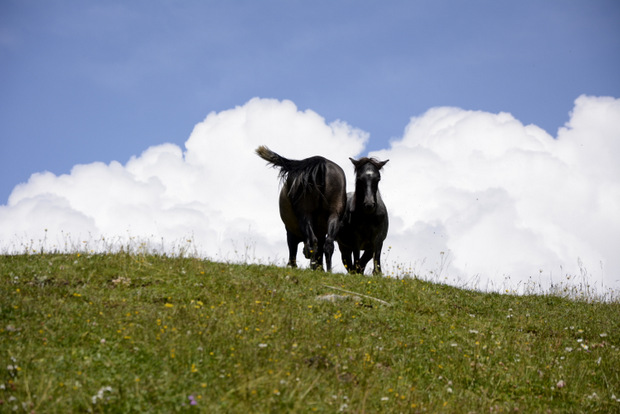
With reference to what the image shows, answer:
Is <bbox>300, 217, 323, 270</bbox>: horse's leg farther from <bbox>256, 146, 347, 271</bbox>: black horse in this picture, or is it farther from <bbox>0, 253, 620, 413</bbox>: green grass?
<bbox>0, 253, 620, 413</bbox>: green grass

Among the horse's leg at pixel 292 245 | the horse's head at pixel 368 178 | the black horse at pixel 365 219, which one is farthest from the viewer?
the horse's leg at pixel 292 245

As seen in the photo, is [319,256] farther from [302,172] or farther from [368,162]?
[368,162]

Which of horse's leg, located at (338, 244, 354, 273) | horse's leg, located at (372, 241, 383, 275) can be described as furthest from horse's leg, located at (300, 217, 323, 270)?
horse's leg, located at (338, 244, 354, 273)

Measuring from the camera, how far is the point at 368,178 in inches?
596

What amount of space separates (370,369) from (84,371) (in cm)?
370

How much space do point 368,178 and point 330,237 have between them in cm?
198

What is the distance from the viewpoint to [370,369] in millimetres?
7797

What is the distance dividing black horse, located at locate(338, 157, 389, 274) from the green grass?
3.22 meters

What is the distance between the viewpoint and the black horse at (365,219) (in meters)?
15.2

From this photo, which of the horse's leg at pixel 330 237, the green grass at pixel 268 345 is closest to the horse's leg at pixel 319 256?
the horse's leg at pixel 330 237

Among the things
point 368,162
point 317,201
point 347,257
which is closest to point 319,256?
point 317,201

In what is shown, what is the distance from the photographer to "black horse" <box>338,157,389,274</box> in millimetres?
15180

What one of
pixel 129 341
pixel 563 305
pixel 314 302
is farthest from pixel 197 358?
pixel 563 305

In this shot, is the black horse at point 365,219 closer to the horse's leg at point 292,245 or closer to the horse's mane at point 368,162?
the horse's mane at point 368,162
